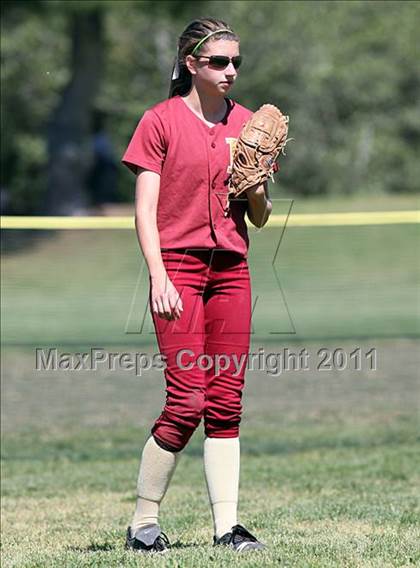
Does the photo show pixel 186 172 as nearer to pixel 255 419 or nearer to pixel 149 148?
pixel 149 148

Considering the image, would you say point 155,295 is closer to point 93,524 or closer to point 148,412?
point 93,524

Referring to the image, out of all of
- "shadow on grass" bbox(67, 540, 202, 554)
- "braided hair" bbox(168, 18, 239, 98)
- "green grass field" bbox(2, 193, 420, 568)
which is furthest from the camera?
"green grass field" bbox(2, 193, 420, 568)

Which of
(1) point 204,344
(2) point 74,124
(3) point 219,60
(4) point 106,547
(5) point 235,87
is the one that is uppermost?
(3) point 219,60

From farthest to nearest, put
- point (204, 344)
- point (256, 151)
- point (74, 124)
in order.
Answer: point (74, 124)
point (204, 344)
point (256, 151)

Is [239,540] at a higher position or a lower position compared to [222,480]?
lower

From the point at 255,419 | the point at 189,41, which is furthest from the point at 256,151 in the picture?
the point at 255,419

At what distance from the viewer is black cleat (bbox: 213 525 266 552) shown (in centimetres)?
470

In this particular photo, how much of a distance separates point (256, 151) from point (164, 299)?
2.24ft

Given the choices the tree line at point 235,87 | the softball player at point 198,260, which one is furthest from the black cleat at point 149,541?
the tree line at point 235,87

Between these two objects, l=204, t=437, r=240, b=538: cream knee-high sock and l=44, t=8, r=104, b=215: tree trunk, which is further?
l=44, t=8, r=104, b=215: tree trunk

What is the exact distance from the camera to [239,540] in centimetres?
475

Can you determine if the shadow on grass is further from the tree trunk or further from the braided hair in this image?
the tree trunk

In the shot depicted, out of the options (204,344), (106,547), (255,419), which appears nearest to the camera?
(204,344)

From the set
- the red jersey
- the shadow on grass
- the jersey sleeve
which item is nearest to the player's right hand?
the red jersey
